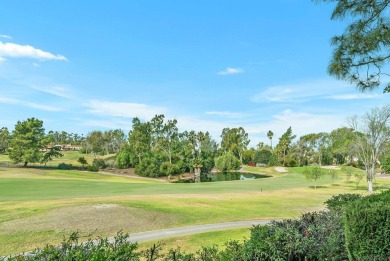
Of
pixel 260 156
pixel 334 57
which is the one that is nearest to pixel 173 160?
pixel 260 156

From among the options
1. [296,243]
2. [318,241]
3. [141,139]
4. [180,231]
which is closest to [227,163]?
[141,139]

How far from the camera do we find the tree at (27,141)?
2741 inches

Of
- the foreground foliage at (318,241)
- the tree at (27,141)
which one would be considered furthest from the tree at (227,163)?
the foreground foliage at (318,241)

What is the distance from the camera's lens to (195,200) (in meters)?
27.9

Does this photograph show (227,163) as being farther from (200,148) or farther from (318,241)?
(318,241)

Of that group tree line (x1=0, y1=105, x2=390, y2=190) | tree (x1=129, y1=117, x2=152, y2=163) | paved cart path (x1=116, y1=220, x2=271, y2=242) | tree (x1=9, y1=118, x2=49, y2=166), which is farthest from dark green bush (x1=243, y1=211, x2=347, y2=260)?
tree (x1=129, y1=117, x2=152, y2=163)

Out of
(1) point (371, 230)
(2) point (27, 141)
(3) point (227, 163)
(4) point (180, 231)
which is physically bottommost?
(4) point (180, 231)

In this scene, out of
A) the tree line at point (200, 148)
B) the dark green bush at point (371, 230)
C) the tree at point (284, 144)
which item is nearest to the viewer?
the dark green bush at point (371, 230)

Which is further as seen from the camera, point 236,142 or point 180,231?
point 236,142

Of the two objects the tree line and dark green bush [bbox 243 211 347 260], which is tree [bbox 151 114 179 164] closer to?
the tree line

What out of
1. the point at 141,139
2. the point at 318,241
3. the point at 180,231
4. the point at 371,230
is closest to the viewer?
the point at 318,241

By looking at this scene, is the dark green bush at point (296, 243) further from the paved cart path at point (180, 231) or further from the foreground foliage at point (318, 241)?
the paved cart path at point (180, 231)

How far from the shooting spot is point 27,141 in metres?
69.9

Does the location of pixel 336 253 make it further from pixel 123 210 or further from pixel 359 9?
pixel 123 210
